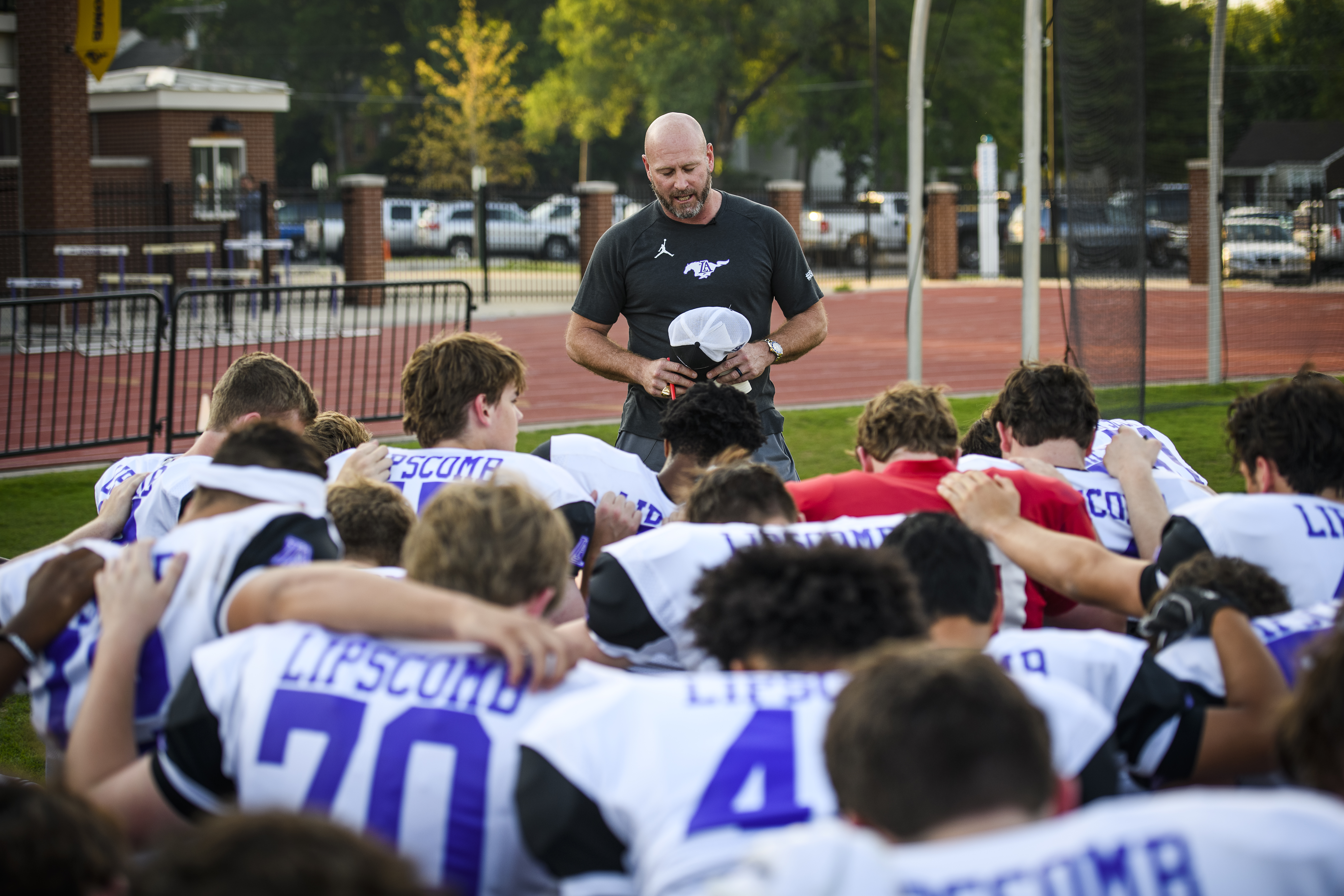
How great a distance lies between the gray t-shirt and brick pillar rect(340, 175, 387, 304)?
19.4m

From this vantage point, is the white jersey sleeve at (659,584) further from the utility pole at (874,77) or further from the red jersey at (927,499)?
the utility pole at (874,77)

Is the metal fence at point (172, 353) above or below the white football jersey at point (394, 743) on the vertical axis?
above

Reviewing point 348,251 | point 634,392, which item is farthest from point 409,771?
point 348,251

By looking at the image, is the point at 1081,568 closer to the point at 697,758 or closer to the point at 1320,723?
the point at 1320,723

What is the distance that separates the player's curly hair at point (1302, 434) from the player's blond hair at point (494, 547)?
184 centimetres

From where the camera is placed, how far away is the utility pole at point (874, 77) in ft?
120

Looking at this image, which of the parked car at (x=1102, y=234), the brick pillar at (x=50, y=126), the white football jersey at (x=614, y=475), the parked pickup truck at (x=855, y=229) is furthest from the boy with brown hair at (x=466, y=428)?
the parked pickup truck at (x=855, y=229)

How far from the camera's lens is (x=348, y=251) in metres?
24.0

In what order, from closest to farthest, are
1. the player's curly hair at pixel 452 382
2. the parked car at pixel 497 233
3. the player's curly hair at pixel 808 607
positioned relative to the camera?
the player's curly hair at pixel 808 607, the player's curly hair at pixel 452 382, the parked car at pixel 497 233

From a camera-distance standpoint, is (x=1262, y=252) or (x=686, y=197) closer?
(x=686, y=197)

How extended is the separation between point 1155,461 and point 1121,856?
9.91 ft

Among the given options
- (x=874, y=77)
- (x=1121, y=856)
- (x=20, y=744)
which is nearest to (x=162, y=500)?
(x=20, y=744)

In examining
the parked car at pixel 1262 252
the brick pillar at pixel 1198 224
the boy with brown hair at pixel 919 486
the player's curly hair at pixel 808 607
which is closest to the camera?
the player's curly hair at pixel 808 607

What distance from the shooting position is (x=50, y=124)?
19.3 meters
